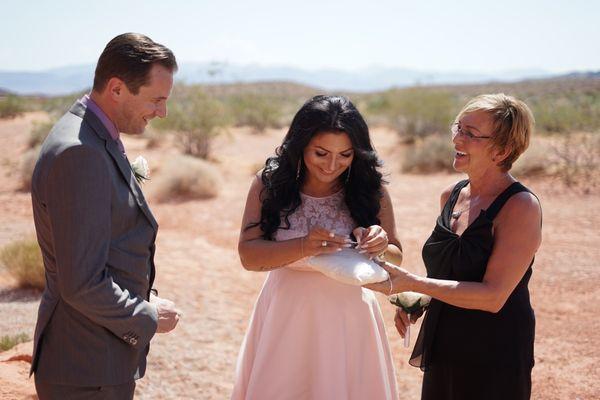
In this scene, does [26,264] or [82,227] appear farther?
[26,264]

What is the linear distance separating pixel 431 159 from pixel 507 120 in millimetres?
13567

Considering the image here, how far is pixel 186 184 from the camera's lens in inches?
516

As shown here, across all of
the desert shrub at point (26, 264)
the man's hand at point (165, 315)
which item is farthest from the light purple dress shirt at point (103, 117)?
the desert shrub at point (26, 264)

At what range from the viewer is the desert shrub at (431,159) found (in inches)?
621

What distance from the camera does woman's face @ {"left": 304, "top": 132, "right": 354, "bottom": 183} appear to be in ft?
8.85

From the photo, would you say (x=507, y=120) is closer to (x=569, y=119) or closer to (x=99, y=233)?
(x=99, y=233)

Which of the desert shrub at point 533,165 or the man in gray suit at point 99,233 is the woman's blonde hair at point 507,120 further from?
the desert shrub at point 533,165

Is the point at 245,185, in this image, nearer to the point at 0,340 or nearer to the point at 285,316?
the point at 0,340

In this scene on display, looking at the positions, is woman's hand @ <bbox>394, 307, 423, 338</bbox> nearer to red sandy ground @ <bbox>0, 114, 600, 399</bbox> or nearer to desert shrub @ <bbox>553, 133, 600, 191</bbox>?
red sandy ground @ <bbox>0, 114, 600, 399</bbox>

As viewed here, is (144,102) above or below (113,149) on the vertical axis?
above

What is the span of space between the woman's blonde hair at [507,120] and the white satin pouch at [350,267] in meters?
0.77

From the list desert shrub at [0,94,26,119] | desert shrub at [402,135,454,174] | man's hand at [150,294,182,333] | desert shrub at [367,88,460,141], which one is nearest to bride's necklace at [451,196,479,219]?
man's hand at [150,294,182,333]

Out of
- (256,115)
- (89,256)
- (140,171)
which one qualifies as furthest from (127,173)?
(256,115)

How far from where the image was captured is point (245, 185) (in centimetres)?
1450
